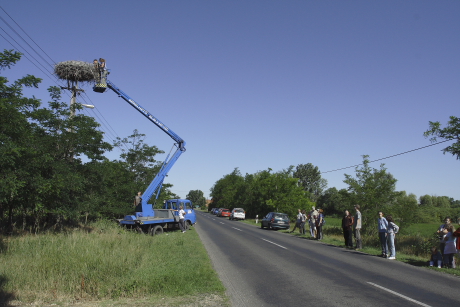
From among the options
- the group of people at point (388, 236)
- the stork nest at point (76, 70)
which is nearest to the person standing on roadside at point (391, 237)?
the group of people at point (388, 236)

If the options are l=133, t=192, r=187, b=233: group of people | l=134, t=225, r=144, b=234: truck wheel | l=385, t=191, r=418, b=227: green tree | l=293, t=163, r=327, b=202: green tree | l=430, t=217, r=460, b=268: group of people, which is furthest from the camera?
l=293, t=163, r=327, b=202: green tree

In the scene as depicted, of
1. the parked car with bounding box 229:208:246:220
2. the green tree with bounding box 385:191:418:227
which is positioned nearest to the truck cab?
the green tree with bounding box 385:191:418:227

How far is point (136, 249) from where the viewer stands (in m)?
11.0

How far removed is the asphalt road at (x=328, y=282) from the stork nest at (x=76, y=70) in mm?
14230

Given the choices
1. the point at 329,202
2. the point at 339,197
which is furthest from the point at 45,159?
the point at 329,202

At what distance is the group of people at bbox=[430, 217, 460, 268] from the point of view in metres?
10.4

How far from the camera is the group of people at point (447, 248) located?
10.4 m

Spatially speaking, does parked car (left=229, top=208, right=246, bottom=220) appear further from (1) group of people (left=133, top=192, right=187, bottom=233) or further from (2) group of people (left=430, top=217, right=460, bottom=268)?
(2) group of people (left=430, top=217, right=460, bottom=268)

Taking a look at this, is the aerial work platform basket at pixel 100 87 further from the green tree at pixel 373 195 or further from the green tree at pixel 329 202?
the green tree at pixel 329 202

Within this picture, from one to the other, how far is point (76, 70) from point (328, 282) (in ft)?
61.6

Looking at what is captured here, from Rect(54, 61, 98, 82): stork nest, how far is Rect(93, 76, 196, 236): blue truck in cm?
139

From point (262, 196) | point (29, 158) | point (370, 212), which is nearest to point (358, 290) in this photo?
point (29, 158)

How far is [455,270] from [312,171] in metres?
93.3

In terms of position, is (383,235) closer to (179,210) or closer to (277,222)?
(179,210)
